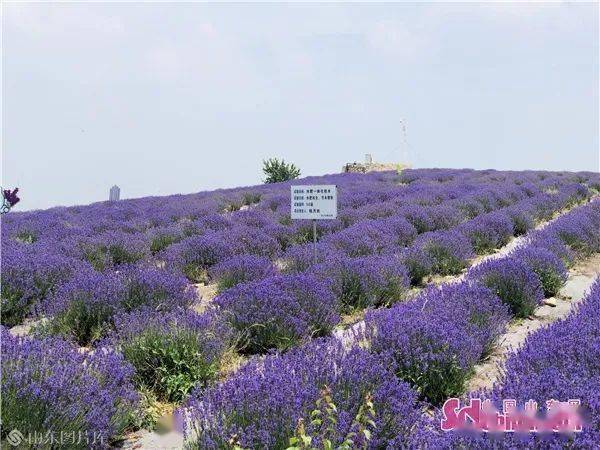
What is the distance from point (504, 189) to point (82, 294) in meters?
11.0

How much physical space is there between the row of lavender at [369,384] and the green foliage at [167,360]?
41 cm

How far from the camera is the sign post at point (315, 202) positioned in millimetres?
5902

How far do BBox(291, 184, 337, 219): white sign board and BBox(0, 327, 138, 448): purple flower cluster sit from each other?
341 centimetres

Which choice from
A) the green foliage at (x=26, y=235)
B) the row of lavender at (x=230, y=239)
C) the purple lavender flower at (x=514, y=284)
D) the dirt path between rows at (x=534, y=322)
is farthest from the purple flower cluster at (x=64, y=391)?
the green foliage at (x=26, y=235)

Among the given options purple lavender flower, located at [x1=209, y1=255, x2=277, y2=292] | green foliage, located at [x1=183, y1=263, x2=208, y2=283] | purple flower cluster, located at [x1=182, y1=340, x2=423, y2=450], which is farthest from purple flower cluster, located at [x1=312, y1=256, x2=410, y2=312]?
purple flower cluster, located at [x1=182, y1=340, x2=423, y2=450]

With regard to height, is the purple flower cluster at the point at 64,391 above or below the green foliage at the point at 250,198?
below

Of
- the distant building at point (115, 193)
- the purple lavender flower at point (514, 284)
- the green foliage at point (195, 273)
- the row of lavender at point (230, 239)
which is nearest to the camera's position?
Answer: the purple lavender flower at point (514, 284)

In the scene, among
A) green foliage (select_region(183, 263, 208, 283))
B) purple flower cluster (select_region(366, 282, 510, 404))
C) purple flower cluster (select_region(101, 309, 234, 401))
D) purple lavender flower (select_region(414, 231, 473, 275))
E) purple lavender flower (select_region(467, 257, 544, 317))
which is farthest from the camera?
purple lavender flower (select_region(414, 231, 473, 275))

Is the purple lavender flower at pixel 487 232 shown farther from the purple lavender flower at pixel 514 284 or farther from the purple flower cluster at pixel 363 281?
the purple flower cluster at pixel 363 281

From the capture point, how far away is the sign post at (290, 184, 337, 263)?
19.4ft

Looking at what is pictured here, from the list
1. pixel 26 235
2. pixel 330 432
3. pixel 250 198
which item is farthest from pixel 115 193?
pixel 330 432

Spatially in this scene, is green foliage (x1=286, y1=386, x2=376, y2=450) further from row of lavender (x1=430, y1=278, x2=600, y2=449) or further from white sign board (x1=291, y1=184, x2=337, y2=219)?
white sign board (x1=291, y1=184, x2=337, y2=219)

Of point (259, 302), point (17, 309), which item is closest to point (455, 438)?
point (259, 302)

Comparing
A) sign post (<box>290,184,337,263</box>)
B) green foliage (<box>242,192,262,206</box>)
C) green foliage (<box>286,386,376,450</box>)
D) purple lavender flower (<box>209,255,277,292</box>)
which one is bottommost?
green foliage (<box>286,386,376,450</box>)
